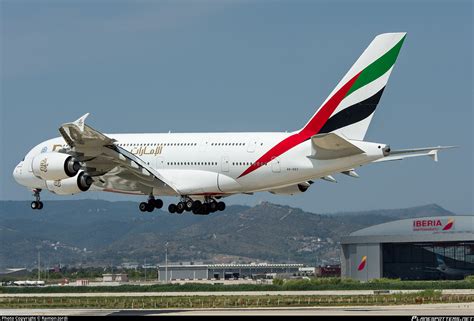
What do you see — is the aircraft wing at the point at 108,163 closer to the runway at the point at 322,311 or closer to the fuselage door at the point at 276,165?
the fuselage door at the point at 276,165

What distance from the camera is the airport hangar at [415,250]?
128 m

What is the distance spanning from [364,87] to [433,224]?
7102cm

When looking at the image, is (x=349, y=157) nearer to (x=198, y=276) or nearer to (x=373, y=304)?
(x=373, y=304)

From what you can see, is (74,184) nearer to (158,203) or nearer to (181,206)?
(158,203)

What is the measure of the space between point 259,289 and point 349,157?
116ft

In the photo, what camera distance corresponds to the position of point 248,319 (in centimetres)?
5031

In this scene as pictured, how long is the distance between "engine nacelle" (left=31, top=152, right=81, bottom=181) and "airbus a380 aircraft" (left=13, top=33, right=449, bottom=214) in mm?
63

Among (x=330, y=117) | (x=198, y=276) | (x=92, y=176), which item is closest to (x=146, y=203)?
(x=92, y=176)

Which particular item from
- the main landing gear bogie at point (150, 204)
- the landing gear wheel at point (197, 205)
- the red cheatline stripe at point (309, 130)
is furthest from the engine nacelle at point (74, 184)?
the red cheatline stripe at point (309, 130)

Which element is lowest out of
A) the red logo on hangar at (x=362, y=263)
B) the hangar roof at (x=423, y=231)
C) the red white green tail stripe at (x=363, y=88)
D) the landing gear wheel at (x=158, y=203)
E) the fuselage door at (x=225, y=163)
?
the red logo on hangar at (x=362, y=263)

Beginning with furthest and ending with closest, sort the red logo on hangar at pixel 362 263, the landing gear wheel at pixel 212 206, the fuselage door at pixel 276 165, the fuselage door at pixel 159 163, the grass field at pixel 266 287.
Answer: the red logo on hangar at pixel 362 263 < the grass field at pixel 266 287 < the landing gear wheel at pixel 212 206 < the fuselage door at pixel 159 163 < the fuselage door at pixel 276 165

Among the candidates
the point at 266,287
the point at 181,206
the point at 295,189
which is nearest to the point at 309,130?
the point at 295,189

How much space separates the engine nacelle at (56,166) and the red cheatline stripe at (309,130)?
10935 millimetres

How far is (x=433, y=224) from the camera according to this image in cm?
13088
